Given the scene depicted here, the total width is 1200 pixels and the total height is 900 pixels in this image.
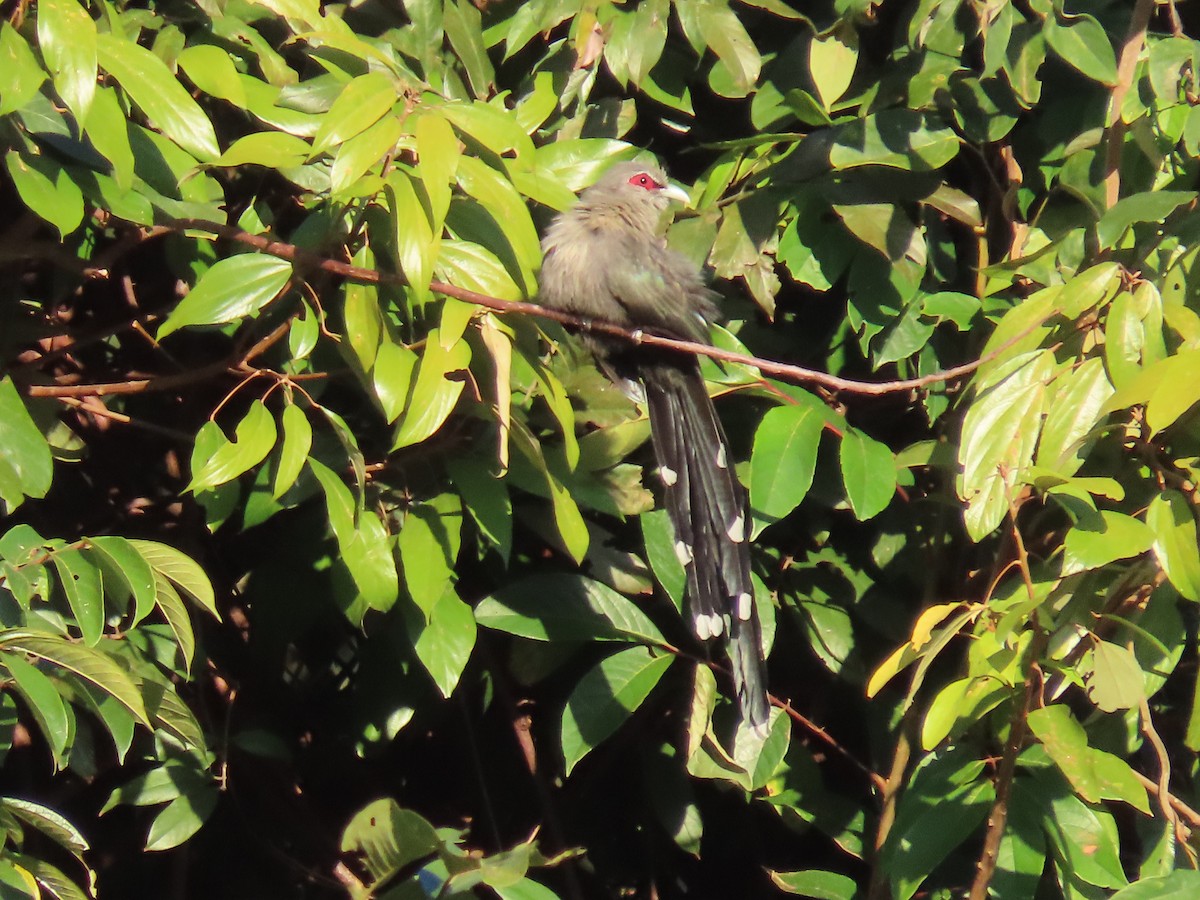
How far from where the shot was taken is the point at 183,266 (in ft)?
8.41

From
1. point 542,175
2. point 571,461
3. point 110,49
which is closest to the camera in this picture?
point 110,49

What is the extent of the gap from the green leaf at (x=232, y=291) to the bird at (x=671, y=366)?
67 cm

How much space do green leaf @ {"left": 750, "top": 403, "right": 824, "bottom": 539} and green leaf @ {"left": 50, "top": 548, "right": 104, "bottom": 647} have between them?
3.68 ft

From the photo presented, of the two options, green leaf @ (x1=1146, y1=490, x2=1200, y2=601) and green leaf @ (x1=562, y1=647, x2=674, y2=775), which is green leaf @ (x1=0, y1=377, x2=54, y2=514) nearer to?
green leaf @ (x1=562, y1=647, x2=674, y2=775)

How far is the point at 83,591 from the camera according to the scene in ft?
6.64

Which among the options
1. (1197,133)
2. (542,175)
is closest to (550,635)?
(542,175)

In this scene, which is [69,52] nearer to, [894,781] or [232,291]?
[232,291]

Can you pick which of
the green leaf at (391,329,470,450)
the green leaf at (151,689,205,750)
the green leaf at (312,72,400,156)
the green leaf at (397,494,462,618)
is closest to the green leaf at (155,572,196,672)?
the green leaf at (151,689,205,750)

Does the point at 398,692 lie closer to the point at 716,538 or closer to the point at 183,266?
the point at 716,538

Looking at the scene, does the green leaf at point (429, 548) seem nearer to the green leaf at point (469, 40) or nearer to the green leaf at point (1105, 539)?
the green leaf at point (469, 40)

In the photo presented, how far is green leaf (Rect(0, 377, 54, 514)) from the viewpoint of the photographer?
2.06 metres

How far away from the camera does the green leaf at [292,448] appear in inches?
79.7

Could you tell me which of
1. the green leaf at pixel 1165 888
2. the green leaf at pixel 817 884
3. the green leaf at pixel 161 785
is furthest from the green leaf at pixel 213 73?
the green leaf at pixel 1165 888

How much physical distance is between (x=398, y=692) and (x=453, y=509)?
0.61 meters
